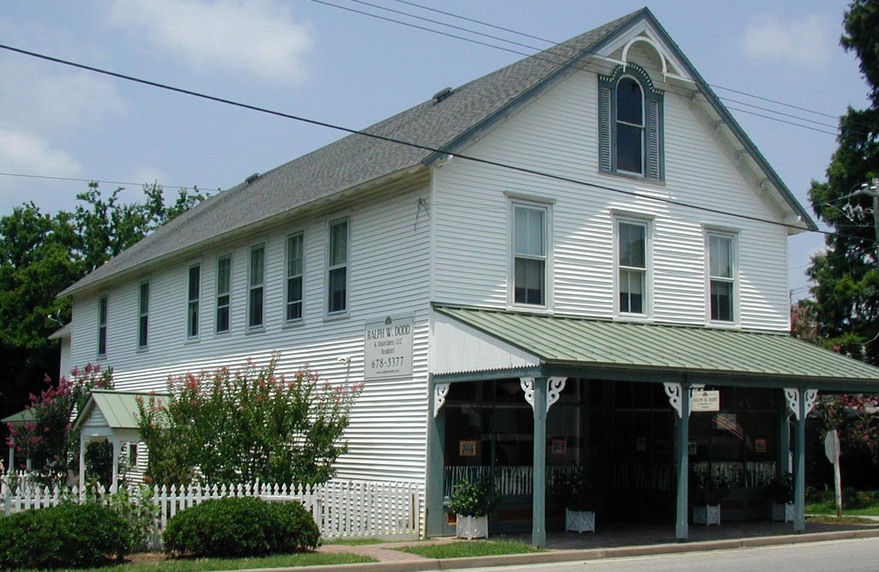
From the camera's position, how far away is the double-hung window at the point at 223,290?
27844mm

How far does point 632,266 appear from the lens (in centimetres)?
2333

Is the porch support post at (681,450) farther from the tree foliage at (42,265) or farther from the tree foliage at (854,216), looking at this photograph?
the tree foliage at (42,265)

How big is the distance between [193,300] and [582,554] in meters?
15.5

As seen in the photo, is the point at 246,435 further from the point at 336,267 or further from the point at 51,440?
the point at 51,440

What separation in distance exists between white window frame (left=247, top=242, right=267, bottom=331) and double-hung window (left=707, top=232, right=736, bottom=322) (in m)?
10.3

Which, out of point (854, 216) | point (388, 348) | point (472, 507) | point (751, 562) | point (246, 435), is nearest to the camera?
point (751, 562)

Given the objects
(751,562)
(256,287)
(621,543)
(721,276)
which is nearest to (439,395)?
(621,543)

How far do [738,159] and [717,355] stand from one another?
6.03 meters

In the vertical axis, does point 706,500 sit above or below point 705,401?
below

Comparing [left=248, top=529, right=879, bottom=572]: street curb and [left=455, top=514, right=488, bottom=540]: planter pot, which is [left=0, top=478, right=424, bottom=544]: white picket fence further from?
[left=248, top=529, right=879, bottom=572]: street curb

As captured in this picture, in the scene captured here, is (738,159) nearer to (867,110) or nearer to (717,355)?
(717,355)

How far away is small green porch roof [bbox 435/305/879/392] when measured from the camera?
18609 millimetres

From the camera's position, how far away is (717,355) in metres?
21.1

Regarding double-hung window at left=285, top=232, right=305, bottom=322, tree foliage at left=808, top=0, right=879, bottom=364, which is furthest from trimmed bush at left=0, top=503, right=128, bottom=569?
tree foliage at left=808, top=0, right=879, bottom=364
